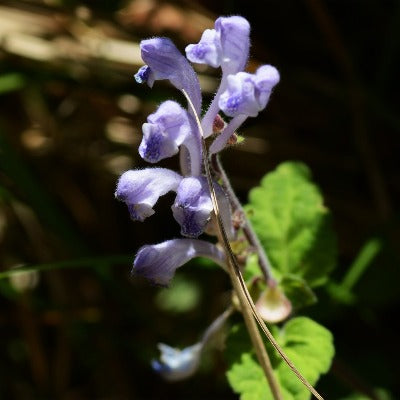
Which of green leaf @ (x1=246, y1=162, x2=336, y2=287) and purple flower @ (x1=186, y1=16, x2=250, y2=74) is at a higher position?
purple flower @ (x1=186, y1=16, x2=250, y2=74)

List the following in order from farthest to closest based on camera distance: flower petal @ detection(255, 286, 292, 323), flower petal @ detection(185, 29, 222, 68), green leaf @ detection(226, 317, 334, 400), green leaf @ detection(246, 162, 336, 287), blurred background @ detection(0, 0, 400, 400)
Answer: blurred background @ detection(0, 0, 400, 400) → green leaf @ detection(246, 162, 336, 287) → flower petal @ detection(255, 286, 292, 323) → green leaf @ detection(226, 317, 334, 400) → flower petal @ detection(185, 29, 222, 68)

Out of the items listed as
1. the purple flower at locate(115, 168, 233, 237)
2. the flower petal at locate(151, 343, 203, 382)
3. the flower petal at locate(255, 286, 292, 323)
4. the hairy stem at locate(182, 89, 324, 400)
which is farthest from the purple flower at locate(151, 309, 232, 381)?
the purple flower at locate(115, 168, 233, 237)

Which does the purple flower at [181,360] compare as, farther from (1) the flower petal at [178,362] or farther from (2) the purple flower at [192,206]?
(2) the purple flower at [192,206]

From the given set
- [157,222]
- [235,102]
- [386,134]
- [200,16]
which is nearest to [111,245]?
[157,222]

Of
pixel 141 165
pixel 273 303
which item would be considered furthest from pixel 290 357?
pixel 141 165

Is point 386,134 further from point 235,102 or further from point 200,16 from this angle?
point 235,102

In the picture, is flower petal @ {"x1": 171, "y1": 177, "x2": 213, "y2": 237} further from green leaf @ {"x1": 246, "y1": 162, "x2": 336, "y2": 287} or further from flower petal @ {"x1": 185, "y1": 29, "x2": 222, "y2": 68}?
green leaf @ {"x1": 246, "y1": 162, "x2": 336, "y2": 287}

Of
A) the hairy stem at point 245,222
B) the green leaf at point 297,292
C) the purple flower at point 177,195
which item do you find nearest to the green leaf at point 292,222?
the green leaf at point 297,292

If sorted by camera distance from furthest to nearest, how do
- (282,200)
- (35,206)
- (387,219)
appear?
(387,219)
(35,206)
(282,200)
